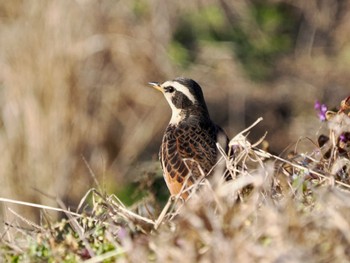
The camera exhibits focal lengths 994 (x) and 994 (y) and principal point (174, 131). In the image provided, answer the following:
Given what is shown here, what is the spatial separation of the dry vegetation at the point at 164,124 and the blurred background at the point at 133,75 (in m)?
0.02

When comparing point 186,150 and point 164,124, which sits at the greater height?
point 186,150

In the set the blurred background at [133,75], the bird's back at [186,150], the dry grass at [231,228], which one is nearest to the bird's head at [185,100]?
the bird's back at [186,150]

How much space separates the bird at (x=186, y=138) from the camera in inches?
254

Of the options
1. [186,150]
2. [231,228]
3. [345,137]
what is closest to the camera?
[231,228]

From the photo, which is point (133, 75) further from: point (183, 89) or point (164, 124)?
point (183, 89)

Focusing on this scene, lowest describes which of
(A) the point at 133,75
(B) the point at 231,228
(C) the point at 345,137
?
(A) the point at 133,75

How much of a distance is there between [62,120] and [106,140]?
152 cm

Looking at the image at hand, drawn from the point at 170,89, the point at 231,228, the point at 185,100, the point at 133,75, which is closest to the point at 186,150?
the point at 185,100

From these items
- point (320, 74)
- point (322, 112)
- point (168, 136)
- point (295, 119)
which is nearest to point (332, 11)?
point (320, 74)

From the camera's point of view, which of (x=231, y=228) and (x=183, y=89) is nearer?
(x=231, y=228)

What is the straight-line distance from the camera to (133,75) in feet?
45.8

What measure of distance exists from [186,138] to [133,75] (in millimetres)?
7196

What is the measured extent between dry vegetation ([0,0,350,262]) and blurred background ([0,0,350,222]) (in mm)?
22

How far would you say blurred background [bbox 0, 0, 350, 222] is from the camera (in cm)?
1136
